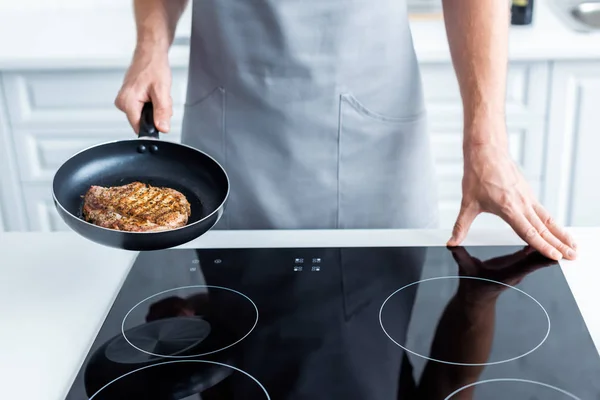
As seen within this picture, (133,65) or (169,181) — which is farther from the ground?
(133,65)

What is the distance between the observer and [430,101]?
178 cm

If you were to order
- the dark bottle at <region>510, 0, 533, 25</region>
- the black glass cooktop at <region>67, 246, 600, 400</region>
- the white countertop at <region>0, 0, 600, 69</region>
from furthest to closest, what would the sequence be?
the dark bottle at <region>510, 0, 533, 25</region> < the white countertop at <region>0, 0, 600, 69</region> < the black glass cooktop at <region>67, 246, 600, 400</region>

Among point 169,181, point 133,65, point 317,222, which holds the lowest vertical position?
point 317,222

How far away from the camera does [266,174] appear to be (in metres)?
1.11

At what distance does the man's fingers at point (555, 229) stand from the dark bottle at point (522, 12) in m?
1.04

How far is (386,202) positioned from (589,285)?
38cm

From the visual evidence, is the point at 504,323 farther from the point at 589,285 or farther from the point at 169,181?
the point at 169,181

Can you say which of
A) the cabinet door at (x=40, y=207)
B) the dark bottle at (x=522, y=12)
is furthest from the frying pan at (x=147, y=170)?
the dark bottle at (x=522, y=12)

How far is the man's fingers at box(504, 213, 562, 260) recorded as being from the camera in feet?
2.86

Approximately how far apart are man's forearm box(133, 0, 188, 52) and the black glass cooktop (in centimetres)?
36

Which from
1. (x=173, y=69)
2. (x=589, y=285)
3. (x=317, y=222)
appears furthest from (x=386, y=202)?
(x=173, y=69)

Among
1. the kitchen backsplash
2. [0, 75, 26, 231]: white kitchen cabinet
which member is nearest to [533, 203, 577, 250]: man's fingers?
[0, 75, 26, 231]: white kitchen cabinet

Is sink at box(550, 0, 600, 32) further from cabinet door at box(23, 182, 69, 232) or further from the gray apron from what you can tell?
cabinet door at box(23, 182, 69, 232)

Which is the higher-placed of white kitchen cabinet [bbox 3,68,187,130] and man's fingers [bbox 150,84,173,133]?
man's fingers [bbox 150,84,173,133]
